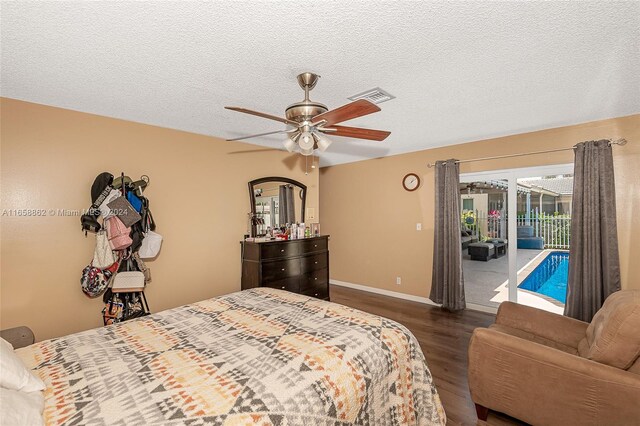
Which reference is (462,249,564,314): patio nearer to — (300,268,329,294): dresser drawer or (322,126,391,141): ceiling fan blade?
(300,268,329,294): dresser drawer

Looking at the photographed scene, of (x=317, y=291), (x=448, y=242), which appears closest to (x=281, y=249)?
(x=317, y=291)

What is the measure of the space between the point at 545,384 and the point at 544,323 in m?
0.83

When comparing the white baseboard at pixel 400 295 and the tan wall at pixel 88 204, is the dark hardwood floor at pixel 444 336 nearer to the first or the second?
the white baseboard at pixel 400 295

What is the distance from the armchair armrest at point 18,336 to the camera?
7.40ft

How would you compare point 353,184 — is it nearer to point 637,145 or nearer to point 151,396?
point 637,145

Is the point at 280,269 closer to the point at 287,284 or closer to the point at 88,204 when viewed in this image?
the point at 287,284

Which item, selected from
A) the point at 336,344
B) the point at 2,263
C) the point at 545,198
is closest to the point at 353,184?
the point at 545,198

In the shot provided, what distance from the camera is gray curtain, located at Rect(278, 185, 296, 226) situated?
14.6 feet

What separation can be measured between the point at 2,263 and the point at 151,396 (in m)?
2.41

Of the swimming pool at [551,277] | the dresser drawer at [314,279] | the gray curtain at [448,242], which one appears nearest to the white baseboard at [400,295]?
the gray curtain at [448,242]

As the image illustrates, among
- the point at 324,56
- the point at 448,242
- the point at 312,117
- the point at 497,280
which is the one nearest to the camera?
the point at 324,56

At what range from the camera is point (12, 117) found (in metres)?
2.48

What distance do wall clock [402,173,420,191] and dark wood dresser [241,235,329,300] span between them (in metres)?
1.60

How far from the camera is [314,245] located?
446cm
